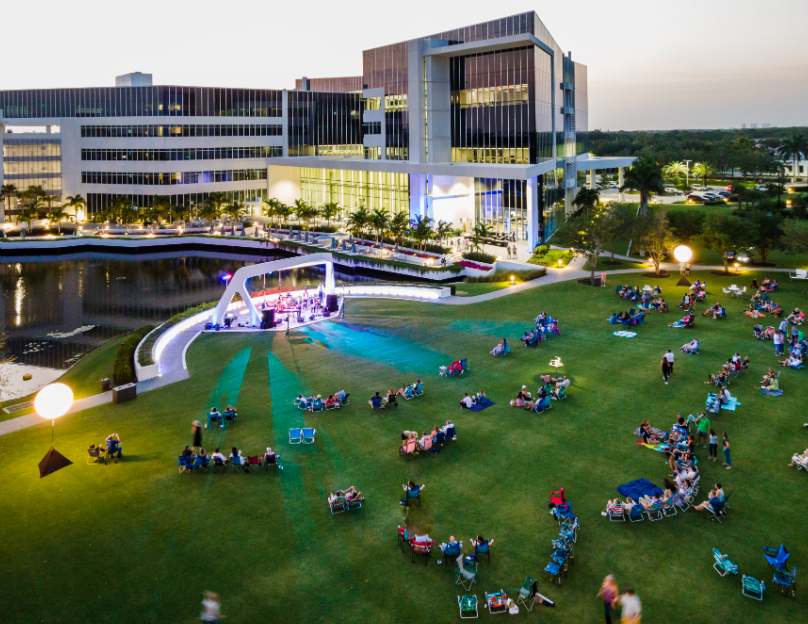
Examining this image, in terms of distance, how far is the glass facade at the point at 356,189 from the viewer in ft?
274

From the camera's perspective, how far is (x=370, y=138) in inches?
3573

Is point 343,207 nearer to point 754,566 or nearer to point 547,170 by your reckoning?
point 547,170

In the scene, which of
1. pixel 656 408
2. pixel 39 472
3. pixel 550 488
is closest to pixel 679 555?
pixel 550 488

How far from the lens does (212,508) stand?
770 inches

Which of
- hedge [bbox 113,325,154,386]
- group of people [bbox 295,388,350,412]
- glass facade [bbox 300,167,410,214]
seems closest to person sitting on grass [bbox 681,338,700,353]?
group of people [bbox 295,388,350,412]

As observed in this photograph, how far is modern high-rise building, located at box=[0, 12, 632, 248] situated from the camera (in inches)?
2804

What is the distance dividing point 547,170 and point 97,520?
6185 cm

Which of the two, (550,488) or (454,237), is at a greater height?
(454,237)

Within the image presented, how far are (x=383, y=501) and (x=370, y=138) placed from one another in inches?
3029

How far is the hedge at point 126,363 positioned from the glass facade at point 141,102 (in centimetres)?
6898

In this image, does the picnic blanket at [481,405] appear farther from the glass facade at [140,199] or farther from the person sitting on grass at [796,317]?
the glass facade at [140,199]

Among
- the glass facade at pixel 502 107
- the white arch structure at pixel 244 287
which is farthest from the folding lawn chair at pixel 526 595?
the glass facade at pixel 502 107

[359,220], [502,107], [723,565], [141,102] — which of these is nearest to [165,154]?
[141,102]

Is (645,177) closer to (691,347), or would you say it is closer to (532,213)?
(532,213)
